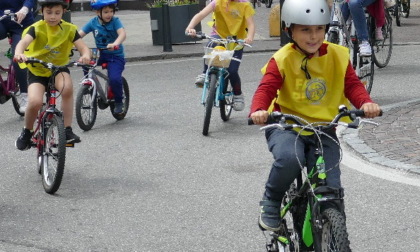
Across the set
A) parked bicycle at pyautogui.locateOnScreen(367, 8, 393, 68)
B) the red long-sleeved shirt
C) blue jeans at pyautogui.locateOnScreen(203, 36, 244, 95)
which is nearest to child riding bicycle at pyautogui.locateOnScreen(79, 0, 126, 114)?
blue jeans at pyautogui.locateOnScreen(203, 36, 244, 95)

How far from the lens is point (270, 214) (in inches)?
226

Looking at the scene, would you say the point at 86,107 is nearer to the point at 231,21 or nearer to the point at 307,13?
the point at 231,21

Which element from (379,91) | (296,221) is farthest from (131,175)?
(379,91)

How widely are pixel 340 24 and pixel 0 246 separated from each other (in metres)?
6.13

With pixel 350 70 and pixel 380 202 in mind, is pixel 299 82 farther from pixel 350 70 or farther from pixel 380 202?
pixel 380 202

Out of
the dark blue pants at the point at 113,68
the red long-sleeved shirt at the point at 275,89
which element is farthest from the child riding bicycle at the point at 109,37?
the red long-sleeved shirt at the point at 275,89

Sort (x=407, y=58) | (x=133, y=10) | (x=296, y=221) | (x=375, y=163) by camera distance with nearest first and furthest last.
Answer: (x=296, y=221) → (x=375, y=163) → (x=407, y=58) → (x=133, y=10)

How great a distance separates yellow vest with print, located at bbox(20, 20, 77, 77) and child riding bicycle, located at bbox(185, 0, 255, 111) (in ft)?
7.17

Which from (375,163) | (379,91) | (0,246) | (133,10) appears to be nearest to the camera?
(0,246)

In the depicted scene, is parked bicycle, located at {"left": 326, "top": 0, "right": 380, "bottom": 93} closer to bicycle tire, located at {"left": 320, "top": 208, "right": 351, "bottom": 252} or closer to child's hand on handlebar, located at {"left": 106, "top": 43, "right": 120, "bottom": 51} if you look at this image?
child's hand on handlebar, located at {"left": 106, "top": 43, "right": 120, "bottom": 51}

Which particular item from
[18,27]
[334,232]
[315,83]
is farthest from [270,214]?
[18,27]

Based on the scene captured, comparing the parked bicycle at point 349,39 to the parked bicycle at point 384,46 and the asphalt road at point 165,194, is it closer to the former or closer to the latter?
the parked bicycle at point 384,46

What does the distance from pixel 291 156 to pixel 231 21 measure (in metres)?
5.96

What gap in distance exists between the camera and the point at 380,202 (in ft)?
25.5
